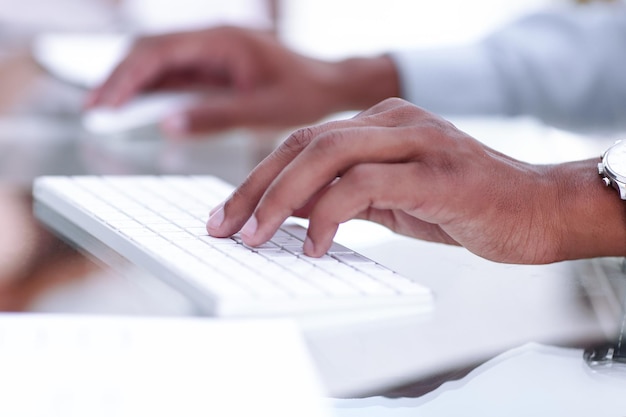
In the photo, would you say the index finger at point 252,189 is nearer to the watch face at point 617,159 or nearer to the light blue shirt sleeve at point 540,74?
the watch face at point 617,159

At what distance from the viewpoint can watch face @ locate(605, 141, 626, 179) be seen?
0.72 meters

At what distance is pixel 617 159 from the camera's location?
0.74 meters

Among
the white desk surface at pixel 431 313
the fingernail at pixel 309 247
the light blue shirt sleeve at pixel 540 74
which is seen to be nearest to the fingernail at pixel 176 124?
the light blue shirt sleeve at pixel 540 74

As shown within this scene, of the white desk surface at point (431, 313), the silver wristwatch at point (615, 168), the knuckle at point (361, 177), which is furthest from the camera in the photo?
the silver wristwatch at point (615, 168)

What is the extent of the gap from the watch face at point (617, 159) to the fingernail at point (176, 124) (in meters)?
0.67

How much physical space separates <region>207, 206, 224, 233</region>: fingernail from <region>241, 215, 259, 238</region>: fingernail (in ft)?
0.08

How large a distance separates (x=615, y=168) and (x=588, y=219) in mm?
51

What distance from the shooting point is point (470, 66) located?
59.0 inches

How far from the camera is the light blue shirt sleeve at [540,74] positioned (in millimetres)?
1452

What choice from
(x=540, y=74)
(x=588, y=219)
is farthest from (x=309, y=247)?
(x=540, y=74)

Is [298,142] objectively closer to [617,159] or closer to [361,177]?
[361,177]

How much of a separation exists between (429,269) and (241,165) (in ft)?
1.44

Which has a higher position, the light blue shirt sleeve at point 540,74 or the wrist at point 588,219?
the wrist at point 588,219

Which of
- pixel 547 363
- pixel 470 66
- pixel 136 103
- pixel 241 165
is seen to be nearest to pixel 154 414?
pixel 547 363
